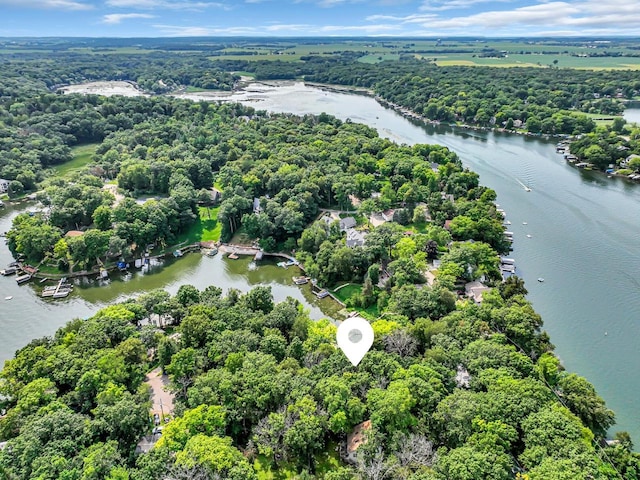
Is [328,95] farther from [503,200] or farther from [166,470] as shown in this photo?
[166,470]

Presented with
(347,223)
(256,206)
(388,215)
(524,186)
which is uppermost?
(347,223)

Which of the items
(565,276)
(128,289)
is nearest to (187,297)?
(128,289)

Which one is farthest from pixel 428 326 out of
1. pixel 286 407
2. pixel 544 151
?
pixel 544 151

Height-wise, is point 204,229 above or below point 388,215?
below

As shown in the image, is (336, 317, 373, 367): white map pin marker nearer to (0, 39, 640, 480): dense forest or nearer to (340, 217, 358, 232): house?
(0, 39, 640, 480): dense forest

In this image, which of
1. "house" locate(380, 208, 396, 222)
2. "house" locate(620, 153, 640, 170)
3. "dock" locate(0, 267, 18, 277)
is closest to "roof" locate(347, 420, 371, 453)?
"house" locate(380, 208, 396, 222)

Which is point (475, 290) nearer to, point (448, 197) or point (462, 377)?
point (462, 377)

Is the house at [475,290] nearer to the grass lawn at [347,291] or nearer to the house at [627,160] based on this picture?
the grass lawn at [347,291]
